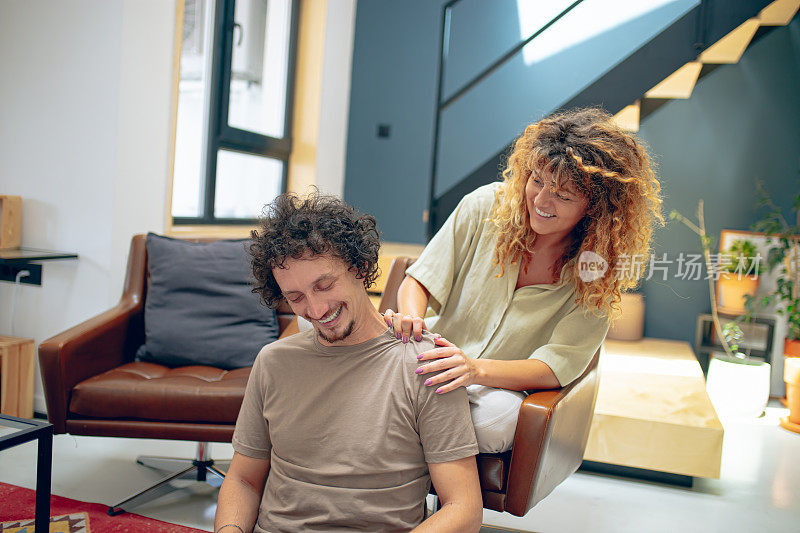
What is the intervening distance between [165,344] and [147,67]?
1403 millimetres

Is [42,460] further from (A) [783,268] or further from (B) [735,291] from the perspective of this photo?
(A) [783,268]

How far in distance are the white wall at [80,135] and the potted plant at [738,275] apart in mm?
3580

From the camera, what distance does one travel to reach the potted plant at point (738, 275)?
4.39 m

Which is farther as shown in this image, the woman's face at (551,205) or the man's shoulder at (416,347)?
the woman's face at (551,205)

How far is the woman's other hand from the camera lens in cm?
128

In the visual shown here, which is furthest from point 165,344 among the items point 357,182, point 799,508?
point 357,182

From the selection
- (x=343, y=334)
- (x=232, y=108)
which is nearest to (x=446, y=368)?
(x=343, y=334)

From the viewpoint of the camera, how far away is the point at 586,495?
268cm

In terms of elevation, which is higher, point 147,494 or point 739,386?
point 739,386

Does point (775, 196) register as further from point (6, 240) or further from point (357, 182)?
point (6, 240)

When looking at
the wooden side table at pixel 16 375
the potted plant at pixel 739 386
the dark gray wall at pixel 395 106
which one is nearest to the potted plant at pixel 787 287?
the potted plant at pixel 739 386

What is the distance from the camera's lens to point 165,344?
2.53 m

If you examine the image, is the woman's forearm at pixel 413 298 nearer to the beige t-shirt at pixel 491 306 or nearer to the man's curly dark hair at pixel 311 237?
the beige t-shirt at pixel 491 306

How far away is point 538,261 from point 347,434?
77cm
